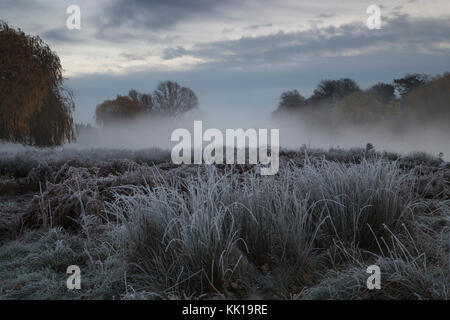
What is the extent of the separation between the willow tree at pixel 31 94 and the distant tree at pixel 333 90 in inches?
1167

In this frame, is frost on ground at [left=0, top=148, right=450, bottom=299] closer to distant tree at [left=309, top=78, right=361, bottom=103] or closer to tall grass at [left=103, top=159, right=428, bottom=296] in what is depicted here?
tall grass at [left=103, top=159, right=428, bottom=296]

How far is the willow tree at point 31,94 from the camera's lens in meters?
17.2

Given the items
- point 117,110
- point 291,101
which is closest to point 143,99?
point 117,110

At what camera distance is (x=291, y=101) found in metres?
44.0

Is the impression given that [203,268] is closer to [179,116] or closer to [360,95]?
[179,116]

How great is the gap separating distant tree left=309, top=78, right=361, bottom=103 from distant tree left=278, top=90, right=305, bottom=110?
1208 mm

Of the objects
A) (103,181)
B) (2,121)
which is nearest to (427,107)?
(2,121)

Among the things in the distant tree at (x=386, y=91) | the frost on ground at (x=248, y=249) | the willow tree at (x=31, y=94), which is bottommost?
the frost on ground at (x=248, y=249)

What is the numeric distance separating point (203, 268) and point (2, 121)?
1689 centimetres

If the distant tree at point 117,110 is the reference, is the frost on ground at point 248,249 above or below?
below

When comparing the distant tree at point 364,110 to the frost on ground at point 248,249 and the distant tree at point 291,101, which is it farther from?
the frost on ground at point 248,249

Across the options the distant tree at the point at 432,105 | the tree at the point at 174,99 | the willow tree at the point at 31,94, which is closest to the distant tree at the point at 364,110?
the distant tree at the point at 432,105

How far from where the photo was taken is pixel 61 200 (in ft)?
17.8
